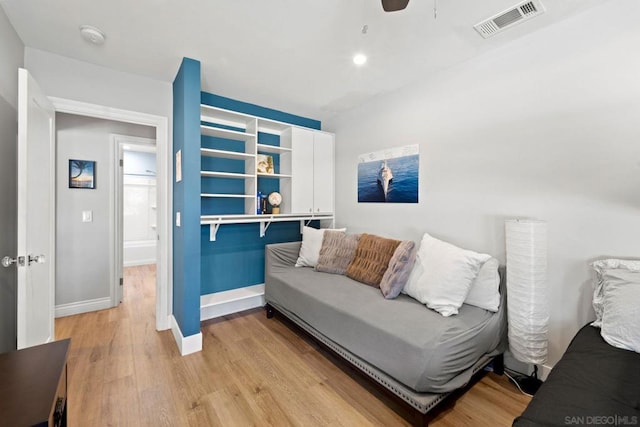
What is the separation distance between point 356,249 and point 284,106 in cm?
194

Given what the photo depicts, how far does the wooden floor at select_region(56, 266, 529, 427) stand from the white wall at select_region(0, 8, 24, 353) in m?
0.57

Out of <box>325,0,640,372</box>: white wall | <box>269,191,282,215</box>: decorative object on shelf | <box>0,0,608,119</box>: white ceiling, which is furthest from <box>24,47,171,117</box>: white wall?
<box>325,0,640,372</box>: white wall

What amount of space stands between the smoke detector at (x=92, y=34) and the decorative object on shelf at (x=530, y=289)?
124 inches

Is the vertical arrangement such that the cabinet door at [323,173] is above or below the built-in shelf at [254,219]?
above

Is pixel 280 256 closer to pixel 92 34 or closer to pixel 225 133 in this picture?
pixel 225 133

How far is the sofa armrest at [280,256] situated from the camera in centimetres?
293

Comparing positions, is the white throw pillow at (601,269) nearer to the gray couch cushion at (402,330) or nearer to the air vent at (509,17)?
the gray couch cushion at (402,330)

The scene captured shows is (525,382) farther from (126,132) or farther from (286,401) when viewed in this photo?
(126,132)

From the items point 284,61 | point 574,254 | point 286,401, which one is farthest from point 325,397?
point 284,61

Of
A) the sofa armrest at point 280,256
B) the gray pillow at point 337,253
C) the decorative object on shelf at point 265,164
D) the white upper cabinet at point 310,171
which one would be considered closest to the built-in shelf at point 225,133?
the decorative object on shelf at point 265,164

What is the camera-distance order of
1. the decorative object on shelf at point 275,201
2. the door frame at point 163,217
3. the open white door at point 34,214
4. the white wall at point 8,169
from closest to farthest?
1. the open white door at point 34,214
2. the white wall at point 8,169
3. the door frame at point 163,217
4. the decorative object on shelf at point 275,201

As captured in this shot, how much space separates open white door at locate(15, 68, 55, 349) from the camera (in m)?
1.52

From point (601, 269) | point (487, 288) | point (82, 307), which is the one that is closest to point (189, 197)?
point (82, 307)

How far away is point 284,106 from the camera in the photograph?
323 centimetres
